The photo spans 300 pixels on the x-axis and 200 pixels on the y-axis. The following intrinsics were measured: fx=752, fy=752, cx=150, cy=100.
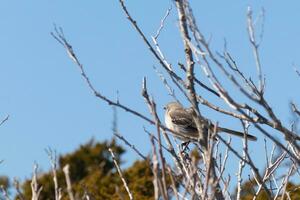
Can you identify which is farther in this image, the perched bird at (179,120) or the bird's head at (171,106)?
the bird's head at (171,106)

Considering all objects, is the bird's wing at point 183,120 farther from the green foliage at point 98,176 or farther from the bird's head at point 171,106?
the green foliage at point 98,176

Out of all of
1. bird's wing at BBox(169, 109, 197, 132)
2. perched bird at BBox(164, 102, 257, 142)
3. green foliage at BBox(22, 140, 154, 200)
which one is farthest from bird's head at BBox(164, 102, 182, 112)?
green foliage at BBox(22, 140, 154, 200)

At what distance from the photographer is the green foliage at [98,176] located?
42.6ft

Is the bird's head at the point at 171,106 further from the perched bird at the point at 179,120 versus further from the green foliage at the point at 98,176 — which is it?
the green foliage at the point at 98,176

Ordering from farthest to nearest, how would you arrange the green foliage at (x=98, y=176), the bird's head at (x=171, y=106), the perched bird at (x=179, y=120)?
the green foliage at (x=98, y=176) < the bird's head at (x=171, y=106) < the perched bird at (x=179, y=120)

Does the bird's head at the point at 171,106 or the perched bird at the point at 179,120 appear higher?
the bird's head at the point at 171,106

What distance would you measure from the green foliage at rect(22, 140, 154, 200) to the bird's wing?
0.97 metres

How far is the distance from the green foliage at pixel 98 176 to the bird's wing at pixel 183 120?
38.4 inches

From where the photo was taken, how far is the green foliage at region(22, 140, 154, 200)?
12984 mm

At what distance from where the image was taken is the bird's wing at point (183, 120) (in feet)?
32.4

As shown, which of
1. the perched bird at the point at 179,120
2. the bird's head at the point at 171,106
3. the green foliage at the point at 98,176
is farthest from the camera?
the green foliage at the point at 98,176

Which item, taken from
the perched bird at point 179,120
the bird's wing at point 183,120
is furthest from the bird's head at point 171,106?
the bird's wing at point 183,120

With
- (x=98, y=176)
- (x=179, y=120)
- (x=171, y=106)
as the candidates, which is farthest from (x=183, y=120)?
(x=98, y=176)

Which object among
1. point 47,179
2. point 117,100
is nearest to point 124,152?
point 47,179
